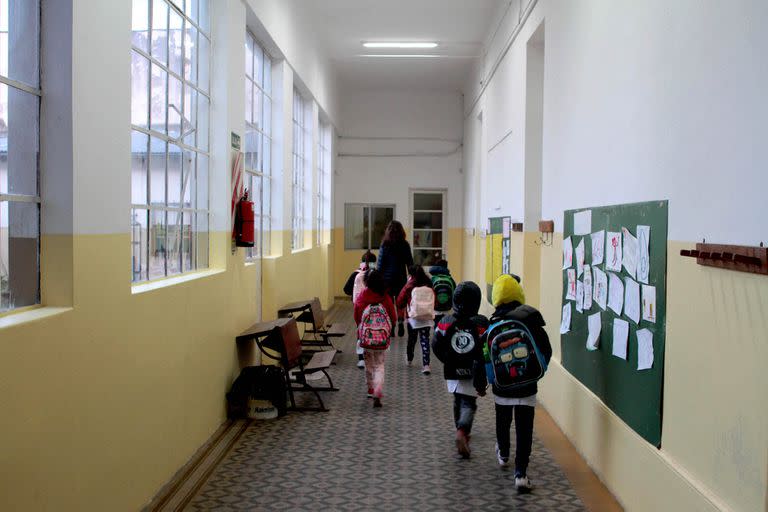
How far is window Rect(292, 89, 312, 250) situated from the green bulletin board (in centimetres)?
604

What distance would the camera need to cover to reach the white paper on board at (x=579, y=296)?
5.22 meters

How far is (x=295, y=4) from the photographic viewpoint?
374 inches

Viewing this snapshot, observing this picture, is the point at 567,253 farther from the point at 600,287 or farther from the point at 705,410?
the point at 705,410

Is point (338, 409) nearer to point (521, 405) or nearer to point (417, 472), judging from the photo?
point (417, 472)

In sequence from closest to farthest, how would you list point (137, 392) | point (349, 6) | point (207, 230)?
point (137, 392) < point (207, 230) < point (349, 6)

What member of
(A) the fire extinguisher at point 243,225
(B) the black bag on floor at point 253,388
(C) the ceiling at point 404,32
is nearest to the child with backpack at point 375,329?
(B) the black bag on floor at point 253,388

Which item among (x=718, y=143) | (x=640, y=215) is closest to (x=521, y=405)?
(x=640, y=215)

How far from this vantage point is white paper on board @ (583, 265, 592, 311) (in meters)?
5.00

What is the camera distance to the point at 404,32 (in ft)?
39.8

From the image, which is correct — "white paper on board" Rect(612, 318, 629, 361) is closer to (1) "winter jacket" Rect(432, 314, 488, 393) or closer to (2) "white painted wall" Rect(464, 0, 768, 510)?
(2) "white painted wall" Rect(464, 0, 768, 510)

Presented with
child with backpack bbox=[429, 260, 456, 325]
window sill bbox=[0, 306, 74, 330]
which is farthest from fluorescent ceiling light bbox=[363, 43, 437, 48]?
window sill bbox=[0, 306, 74, 330]

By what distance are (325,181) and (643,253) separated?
1141 cm

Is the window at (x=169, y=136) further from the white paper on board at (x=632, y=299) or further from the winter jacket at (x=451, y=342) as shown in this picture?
the white paper on board at (x=632, y=299)

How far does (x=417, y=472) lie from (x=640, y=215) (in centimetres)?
222
